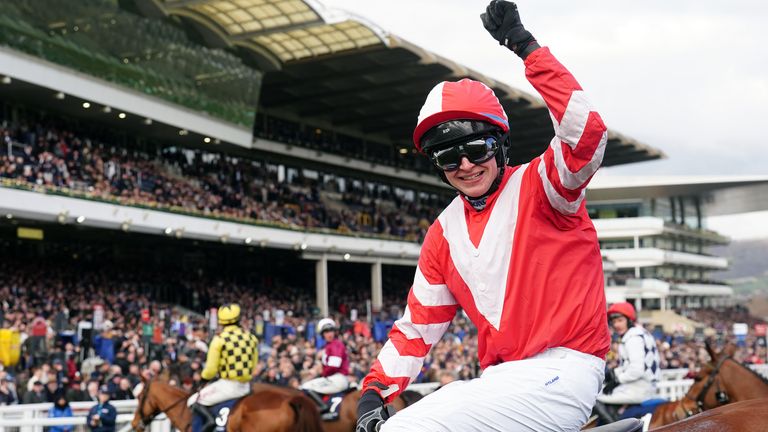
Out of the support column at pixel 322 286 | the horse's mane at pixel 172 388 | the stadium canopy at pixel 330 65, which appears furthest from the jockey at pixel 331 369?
the support column at pixel 322 286

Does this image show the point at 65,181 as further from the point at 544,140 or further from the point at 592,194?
the point at 592,194

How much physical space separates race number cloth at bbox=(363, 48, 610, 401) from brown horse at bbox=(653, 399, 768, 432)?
0.98 ft

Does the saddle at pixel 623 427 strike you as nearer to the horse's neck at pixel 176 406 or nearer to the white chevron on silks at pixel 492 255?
the white chevron on silks at pixel 492 255

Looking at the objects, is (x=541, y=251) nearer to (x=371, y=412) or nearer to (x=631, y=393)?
(x=371, y=412)

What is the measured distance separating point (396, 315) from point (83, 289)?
11.2m

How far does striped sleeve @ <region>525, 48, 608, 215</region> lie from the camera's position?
2.04m

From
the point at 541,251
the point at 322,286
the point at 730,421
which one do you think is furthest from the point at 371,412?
the point at 322,286

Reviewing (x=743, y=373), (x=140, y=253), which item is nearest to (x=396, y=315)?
(x=140, y=253)

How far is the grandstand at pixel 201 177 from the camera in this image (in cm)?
1856

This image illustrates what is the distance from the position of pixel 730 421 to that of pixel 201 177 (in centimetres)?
2694

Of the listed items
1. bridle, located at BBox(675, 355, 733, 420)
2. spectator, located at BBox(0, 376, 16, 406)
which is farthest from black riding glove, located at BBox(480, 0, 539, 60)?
spectator, located at BBox(0, 376, 16, 406)

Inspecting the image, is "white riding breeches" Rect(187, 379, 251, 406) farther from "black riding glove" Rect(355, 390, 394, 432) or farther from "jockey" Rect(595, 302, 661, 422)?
"black riding glove" Rect(355, 390, 394, 432)

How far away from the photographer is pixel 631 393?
6.79 meters

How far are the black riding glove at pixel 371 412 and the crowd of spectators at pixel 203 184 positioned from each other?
18222mm
